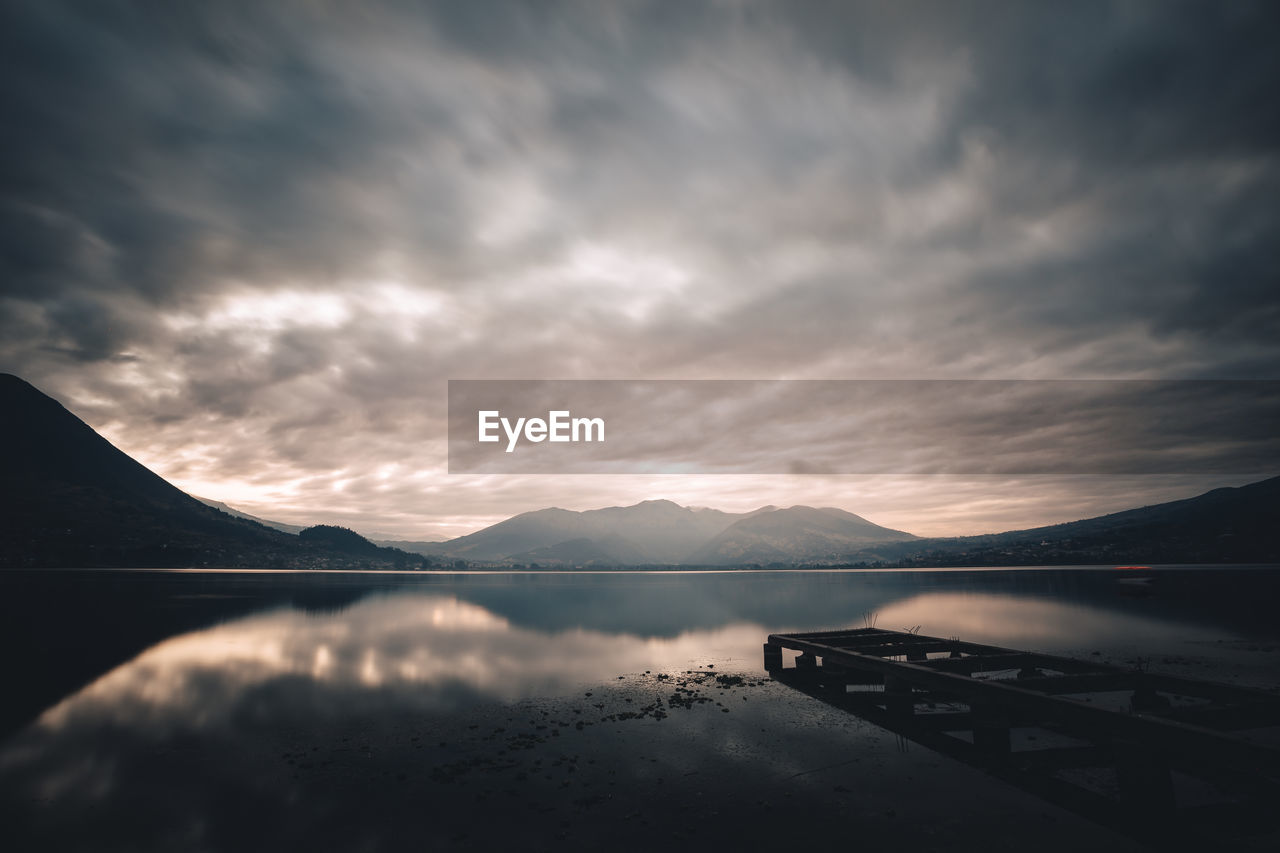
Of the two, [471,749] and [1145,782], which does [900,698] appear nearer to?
[1145,782]

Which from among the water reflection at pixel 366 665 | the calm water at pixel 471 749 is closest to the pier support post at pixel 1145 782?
the calm water at pixel 471 749

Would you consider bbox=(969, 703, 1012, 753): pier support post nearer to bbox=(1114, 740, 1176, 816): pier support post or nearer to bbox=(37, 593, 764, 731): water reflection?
bbox=(1114, 740, 1176, 816): pier support post

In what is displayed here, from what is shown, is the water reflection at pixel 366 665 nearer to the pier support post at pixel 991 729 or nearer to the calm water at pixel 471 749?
the calm water at pixel 471 749

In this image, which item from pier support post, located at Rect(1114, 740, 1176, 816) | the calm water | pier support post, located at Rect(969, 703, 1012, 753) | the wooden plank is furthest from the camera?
pier support post, located at Rect(969, 703, 1012, 753)

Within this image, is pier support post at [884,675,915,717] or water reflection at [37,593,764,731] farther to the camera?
water reflection at [37,593,764,731]

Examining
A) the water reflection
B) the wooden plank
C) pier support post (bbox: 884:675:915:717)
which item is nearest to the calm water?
the water reflection

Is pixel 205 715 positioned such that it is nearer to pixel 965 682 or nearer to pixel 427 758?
pixel 427 758

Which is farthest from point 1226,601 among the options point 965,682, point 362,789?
point 362,789
